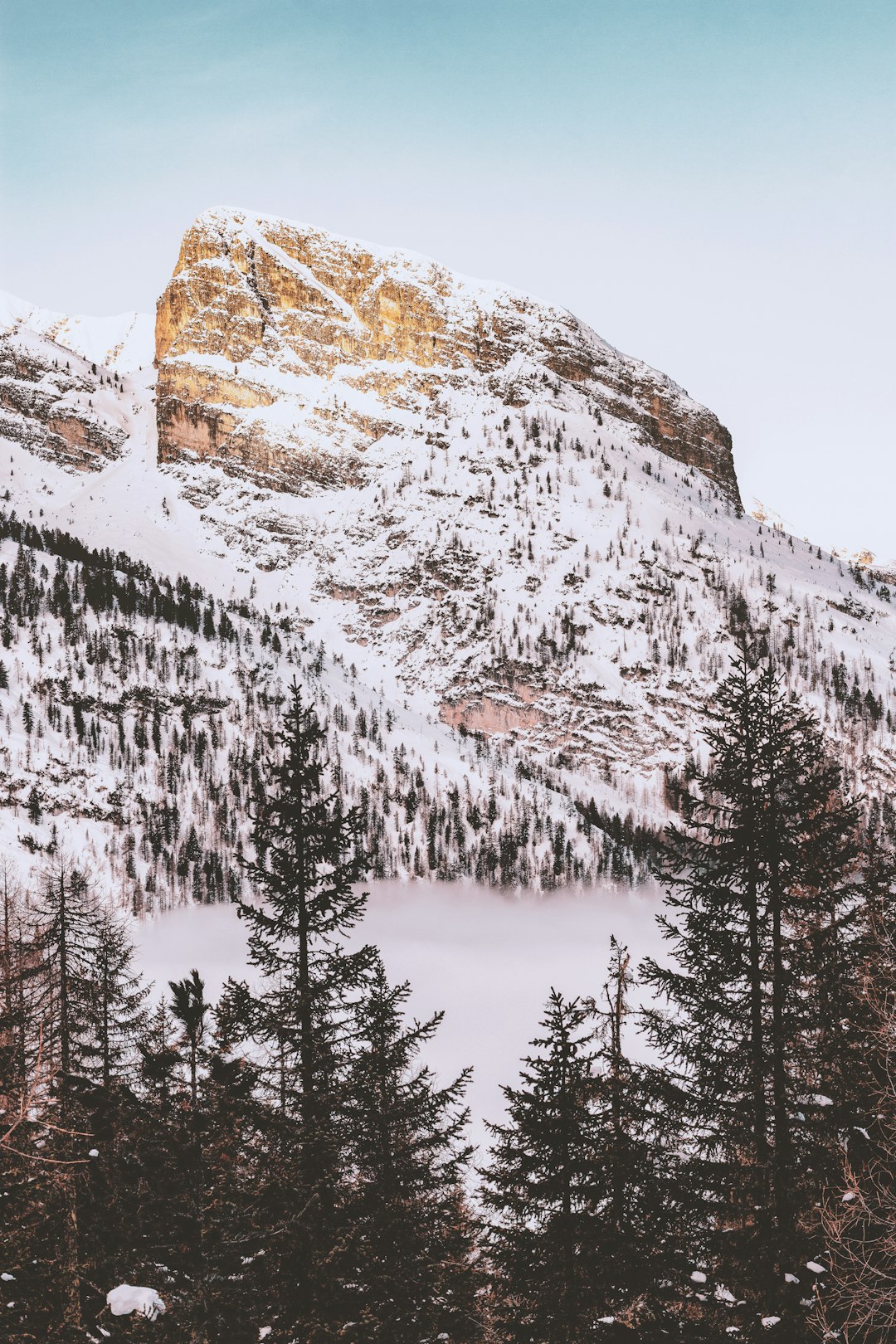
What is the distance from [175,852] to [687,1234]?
17601cm

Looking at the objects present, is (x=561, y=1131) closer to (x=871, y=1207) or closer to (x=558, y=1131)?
(x=558, y=1131)

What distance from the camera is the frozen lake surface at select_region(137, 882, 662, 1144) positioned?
14688 centimetres

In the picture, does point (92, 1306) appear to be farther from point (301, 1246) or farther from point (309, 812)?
point (309, 812)

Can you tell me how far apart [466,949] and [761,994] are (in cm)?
17265

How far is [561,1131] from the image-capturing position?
1820 cm

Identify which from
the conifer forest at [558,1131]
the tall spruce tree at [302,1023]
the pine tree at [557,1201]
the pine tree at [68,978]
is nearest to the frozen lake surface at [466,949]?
the pine tree at [68,978]

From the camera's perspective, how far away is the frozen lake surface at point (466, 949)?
147 metres

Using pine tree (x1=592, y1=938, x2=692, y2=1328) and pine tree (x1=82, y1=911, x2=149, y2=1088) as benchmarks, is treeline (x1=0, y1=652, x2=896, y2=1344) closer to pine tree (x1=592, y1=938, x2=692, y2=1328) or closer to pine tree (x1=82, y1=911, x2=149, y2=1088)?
A: pine tree (x1=592, y1=938, x2=692, y2=1328)

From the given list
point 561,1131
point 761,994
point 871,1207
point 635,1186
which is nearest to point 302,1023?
point 561,1131

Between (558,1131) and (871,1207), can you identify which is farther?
(558,1131)

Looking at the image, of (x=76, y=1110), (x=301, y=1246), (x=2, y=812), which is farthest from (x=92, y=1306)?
(x=2, y=812)

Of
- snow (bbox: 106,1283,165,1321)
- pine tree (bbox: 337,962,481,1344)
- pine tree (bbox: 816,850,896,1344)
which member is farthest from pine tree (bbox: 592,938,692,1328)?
snow (bbox: 106,1283,165,1321)

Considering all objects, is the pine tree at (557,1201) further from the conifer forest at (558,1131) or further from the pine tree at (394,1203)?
the pine tree at (394,1203)

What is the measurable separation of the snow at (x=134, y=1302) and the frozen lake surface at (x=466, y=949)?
114422mm
